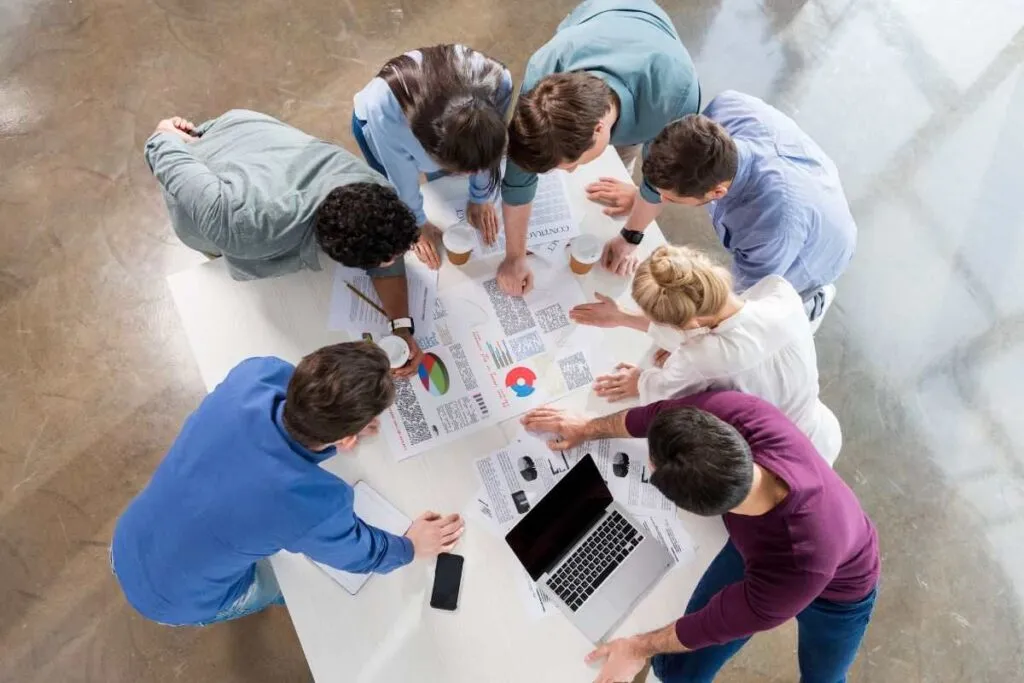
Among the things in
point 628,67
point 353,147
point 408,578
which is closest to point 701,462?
point 408,578

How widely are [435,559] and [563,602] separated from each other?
0.28 m

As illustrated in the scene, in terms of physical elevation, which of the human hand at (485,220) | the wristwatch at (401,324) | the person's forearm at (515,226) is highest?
the person's forearm at (515,226)

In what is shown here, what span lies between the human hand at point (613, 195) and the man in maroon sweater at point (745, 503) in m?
0.57

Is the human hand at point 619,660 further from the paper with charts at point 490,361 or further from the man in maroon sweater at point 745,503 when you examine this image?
the paper with charts at point 490,361

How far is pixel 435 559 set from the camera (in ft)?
4.57

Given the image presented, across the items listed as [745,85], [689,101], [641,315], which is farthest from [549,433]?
[745,85]

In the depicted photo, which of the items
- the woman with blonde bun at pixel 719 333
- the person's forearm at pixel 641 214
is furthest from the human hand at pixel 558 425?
the person's forearm at pixel 641 214

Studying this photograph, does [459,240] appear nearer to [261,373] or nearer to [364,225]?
[364,225]

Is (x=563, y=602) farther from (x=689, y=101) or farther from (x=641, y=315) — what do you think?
(x=689, y=101)

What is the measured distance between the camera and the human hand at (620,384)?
155 centimetres

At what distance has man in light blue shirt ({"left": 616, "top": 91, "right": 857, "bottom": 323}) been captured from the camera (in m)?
1.46

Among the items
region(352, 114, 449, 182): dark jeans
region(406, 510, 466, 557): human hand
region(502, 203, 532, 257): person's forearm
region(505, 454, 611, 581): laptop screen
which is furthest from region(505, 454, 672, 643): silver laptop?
region(352, 114, 449, 182): dark jeans

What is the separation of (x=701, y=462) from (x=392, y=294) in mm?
789

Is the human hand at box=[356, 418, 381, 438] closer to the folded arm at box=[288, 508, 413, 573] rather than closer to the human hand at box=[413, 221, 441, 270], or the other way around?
the folded arm at box=[288, 508, 413, 573]
